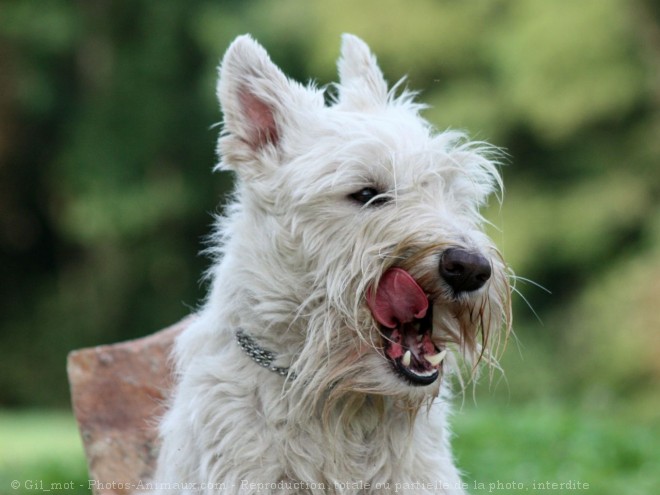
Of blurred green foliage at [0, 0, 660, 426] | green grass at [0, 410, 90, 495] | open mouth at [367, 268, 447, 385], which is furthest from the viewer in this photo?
blurred green foliage at [0, 0, 660, 426]

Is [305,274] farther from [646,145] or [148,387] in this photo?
[646,145]

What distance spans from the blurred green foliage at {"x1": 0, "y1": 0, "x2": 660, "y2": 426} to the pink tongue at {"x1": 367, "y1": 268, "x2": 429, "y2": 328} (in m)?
12.5

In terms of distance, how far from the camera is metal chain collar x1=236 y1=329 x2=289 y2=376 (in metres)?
4.14

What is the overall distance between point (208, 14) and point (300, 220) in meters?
20.7

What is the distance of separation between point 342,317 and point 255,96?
107 centimetres

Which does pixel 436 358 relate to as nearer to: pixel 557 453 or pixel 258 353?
pixel 258 353

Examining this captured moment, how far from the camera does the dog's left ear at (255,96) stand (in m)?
4.42

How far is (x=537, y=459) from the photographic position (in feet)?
25.6

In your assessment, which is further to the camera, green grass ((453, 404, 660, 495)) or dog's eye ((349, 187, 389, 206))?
green grass ((453, 404, 660, 495))

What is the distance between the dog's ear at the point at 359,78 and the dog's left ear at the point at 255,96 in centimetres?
28

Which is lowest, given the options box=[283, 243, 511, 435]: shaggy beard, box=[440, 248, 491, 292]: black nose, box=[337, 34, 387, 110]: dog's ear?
box=[283, 243, 511, 435]: shaggy beard

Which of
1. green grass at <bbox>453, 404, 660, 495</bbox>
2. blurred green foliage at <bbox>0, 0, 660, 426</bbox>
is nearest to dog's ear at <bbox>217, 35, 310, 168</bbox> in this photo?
green grass at <bbox>453, 404, 660, 495</bbox>

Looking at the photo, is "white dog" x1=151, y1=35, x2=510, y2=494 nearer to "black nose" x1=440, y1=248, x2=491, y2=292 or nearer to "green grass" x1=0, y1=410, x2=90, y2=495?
"black nose" x1=440, y1=248, x2=491, y2=292

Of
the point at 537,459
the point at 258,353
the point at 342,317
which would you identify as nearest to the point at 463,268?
the point at 342,317
